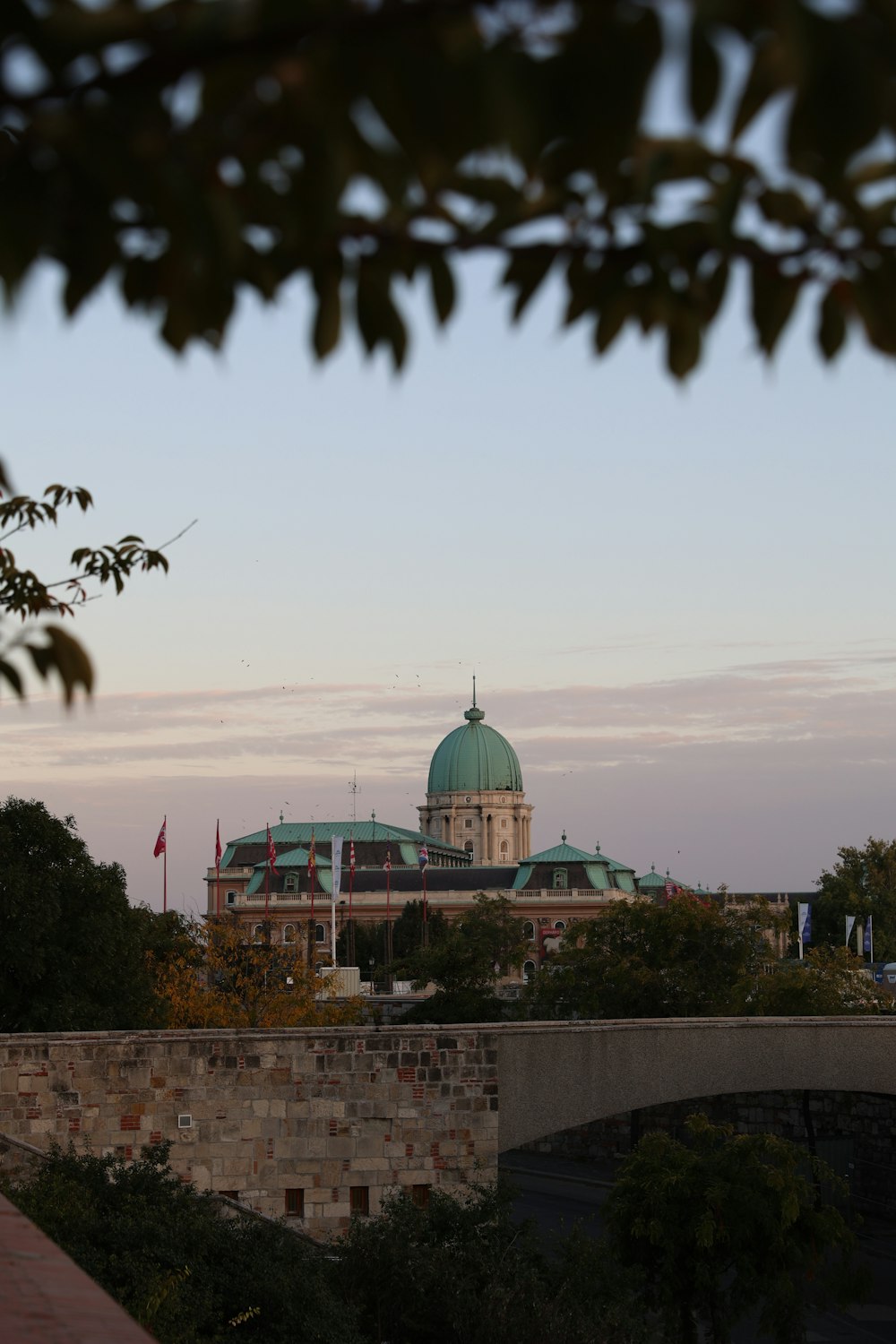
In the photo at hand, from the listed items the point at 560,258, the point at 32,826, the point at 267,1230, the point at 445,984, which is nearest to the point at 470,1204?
the point at 267,1230

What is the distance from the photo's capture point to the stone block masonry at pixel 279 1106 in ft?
88.3

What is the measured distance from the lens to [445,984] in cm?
6425

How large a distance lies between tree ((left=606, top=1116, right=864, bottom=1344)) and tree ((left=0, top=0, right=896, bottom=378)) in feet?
78.2

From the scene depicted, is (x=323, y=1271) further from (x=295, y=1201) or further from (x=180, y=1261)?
(x=295, y=1201)

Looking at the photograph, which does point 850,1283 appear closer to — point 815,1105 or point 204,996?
point 815,1105

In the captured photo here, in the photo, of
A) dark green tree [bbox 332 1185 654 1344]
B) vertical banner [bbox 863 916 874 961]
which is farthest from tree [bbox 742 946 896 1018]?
vertical banner [bbox 863 916 874 961]

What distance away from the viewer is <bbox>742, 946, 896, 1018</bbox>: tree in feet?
158

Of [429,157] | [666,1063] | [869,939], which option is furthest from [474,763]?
[429,157]

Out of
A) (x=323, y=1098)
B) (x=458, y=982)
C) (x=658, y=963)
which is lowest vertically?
(x=458, y=982)

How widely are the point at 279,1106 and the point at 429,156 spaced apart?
27.0 m

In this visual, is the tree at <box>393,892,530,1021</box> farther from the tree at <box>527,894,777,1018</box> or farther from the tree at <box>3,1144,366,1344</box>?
the tree at <box>3,1144,366,1344</box>

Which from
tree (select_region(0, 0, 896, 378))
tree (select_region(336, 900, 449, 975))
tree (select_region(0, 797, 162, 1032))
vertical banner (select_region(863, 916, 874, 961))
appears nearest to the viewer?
tree (select_region(0, 0, 896, 378))

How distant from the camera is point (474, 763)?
170375 millimetres

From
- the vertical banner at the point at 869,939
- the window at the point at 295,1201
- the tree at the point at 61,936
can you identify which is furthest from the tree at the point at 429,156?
the vertical banner at the point at 869,939
